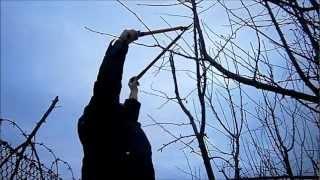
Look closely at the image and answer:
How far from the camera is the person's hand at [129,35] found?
10.2 ft

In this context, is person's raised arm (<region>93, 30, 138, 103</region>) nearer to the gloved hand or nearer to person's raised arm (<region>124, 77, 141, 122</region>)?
person's raised arm (<region>124, 77, 141, 122</region>)

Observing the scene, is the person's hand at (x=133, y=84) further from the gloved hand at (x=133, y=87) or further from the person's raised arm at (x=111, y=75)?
the person's raised arm at (x=111, y=75)

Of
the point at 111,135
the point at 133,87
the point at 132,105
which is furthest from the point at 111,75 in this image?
the point at 133,87

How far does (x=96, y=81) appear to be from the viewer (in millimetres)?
2852

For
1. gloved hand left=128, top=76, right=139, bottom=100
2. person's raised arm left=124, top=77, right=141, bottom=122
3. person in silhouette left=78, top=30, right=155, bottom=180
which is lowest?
person in silhouette left=78, top=30, right=155, bottom=180

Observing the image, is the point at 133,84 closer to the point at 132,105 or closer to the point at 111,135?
the point at 132,105

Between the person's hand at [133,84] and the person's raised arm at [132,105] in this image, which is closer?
the person's raised arm at [132,105]

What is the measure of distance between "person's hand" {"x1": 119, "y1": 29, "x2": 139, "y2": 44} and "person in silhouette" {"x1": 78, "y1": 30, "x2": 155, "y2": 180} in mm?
22

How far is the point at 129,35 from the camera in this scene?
3189 mm

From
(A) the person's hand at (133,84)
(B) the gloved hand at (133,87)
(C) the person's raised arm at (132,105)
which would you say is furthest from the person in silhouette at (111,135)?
(A) the person's hand at (133,84)

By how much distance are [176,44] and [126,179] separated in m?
1.58

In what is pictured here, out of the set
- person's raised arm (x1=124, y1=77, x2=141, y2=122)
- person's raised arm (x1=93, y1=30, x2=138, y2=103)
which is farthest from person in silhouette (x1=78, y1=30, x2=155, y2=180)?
person's raised arm (x1=124, y1=77, x2=141, y2=122)

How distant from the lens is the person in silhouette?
2.81m

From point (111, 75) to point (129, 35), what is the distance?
50 centimetres
